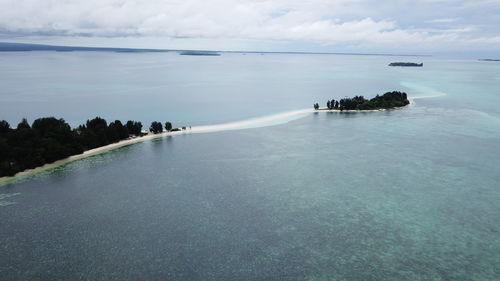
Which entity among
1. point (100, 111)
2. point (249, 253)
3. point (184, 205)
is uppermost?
point (100, 111)

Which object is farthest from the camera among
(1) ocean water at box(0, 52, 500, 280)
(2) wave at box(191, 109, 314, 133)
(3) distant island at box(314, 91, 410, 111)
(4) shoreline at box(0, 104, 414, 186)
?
(3) distant island at box(314, 91, 410, 111)

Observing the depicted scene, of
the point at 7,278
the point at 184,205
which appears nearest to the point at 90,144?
the point at 184,205

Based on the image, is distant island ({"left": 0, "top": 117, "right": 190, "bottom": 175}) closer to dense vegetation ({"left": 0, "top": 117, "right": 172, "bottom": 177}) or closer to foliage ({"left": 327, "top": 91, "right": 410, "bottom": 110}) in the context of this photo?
dense vegetation ({"left": 0, "top": 117, "right": 172, "bottom": 177})

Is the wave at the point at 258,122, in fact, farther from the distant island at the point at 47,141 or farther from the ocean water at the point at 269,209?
the distant island at the point at 47,141

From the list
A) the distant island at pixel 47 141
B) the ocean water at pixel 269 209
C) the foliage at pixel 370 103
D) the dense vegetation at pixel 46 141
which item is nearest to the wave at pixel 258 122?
the ocean water at pixel 269 209

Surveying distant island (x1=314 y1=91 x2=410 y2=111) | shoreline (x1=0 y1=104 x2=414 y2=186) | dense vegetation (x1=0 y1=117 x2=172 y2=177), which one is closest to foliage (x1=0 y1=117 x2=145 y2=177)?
dense vegetation (x1=0 y1=117 x2=172 y2=177)

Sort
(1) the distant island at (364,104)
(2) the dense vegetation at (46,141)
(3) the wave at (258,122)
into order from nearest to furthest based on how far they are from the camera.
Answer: (2) the dense vegetation at (46,141)
(3) the wave at (258,122)
(1) the distant island at (364,104)

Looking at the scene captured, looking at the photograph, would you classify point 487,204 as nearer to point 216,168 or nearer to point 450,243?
point 450,243

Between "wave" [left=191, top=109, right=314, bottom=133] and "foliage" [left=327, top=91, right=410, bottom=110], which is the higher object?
"foliage" [left=327, top=91, right=410, bottom=110]
